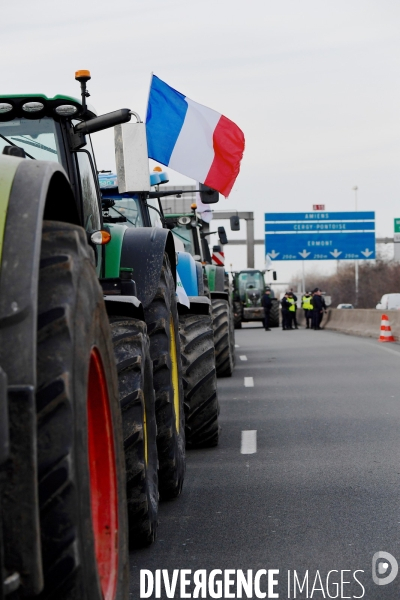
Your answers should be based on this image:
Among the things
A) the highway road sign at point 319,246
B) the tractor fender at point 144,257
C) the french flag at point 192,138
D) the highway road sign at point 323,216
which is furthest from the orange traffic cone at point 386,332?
the tractor fender at point 144,257

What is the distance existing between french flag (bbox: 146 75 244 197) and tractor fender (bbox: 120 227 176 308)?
6269 mm

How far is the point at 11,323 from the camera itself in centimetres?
282

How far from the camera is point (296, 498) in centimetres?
699

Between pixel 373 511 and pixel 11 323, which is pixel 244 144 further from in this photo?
pixel 11 323

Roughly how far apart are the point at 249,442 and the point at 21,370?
7.03 meters

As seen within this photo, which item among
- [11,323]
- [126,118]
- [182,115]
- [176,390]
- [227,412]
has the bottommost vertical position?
[227,412]

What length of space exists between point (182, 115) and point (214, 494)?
7474 millimetres

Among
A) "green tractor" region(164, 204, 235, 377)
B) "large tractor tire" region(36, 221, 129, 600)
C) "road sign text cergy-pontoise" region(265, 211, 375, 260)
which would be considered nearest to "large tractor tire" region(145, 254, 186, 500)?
"large tractor tire" region(36, 221, 129, 600)

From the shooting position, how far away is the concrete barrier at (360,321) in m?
31.1

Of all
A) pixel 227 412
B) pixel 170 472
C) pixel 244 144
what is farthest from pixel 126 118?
pixel 244 144

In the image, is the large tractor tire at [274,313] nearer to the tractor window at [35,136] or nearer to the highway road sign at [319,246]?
the highway road sign at [319,246]

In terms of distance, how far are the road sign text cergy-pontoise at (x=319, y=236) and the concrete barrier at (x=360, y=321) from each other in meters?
5.09

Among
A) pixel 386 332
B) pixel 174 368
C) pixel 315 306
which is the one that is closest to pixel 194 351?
pixel 174 368

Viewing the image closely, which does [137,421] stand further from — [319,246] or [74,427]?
[319,246]
